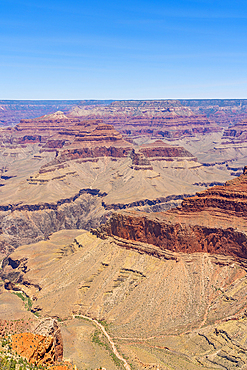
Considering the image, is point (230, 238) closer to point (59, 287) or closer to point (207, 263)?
point (207, 263)

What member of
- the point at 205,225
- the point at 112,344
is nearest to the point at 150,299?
the point at 112,344

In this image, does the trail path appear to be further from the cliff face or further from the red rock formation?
the red rock formation

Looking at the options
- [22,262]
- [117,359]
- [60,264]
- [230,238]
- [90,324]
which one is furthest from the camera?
[22,262]

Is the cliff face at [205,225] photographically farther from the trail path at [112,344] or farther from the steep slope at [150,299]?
the trail path at [112,344]

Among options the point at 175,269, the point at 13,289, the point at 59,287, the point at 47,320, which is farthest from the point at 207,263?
the point at 13,289

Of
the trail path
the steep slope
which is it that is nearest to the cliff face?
the steep slope

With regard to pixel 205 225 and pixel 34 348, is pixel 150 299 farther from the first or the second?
pixel 34 348

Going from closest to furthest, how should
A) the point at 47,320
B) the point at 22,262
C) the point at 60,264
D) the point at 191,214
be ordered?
the point at 47,320
the point at 191,214
the point at 60,264
the point at 22,262

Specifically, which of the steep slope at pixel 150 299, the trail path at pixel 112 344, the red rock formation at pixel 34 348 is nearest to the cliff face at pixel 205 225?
the steep slope at pixel 150 299
